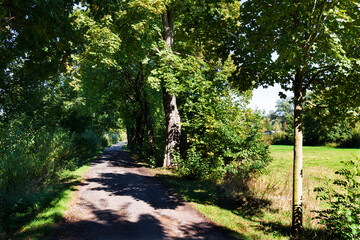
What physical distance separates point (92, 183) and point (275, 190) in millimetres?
7839

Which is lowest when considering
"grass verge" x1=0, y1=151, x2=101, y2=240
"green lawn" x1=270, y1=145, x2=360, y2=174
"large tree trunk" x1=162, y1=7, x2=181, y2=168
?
"grass verge" x1=0, y1=151, x2=101, y2=240

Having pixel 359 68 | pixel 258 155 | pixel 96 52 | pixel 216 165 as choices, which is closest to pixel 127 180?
pixel 216 165

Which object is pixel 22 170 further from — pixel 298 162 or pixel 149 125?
pixel 149 125

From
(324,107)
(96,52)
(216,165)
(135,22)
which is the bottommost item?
(216,165)

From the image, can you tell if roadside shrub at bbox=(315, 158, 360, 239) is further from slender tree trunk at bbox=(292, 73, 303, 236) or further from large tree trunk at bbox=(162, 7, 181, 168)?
large tree trunk at bbox=(162, 7, 181, 168)

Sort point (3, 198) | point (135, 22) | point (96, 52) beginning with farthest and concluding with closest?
point (135, 22)
point (96, 52)
point (3, 198)

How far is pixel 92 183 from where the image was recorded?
9.73m

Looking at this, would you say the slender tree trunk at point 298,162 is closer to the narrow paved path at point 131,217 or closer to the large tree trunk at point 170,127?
the narrow paved path at point 131,217

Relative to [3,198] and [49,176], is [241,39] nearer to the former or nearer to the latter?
[3,198]

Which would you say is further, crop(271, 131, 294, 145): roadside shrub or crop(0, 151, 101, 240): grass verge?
crop(271, 131, 294, 145): roadside shrub

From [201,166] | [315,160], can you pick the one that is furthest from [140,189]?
[315,160]

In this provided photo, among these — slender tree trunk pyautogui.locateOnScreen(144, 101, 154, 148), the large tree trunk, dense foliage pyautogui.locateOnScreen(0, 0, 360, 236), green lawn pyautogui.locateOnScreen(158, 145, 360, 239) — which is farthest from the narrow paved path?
slender tree trunk pyautogui.locateOnScreen(144, 101, 154, 148)

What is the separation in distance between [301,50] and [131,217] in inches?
233

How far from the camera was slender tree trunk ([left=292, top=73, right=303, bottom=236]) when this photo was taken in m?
5.18
